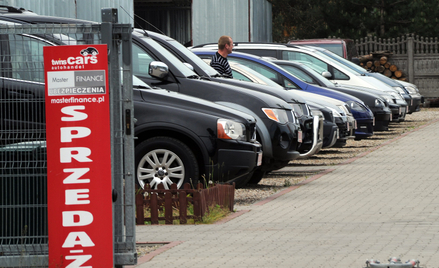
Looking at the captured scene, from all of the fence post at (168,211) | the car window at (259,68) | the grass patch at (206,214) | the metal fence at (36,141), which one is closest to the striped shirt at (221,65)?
the car window at (259,68)

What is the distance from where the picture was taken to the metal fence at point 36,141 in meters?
5.80

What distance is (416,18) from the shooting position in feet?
128

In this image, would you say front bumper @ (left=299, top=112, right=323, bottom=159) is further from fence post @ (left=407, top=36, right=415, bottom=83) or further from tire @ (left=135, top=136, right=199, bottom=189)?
fence post @ (left=407, top=36, right=415, bottom=83)

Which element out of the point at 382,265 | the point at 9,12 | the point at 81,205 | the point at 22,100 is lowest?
the point at 382,265

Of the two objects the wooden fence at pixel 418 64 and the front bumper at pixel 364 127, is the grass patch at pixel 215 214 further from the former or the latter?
the wooden fence at pixel 418 64

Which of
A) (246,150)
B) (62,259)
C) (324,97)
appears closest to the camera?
(62,259)

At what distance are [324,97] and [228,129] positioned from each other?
6758mm

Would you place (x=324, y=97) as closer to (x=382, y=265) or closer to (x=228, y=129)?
(x=228, y=129)

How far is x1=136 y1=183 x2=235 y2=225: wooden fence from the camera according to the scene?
8398 mm

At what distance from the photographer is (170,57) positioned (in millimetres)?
10820

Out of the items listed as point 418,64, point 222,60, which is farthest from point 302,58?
point 418,64

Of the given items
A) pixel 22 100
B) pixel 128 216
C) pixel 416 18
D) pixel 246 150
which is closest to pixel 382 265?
pixel 128 216

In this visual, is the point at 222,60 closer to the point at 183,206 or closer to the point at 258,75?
the point at 258,75

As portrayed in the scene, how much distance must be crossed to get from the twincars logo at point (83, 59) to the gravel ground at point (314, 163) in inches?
177
